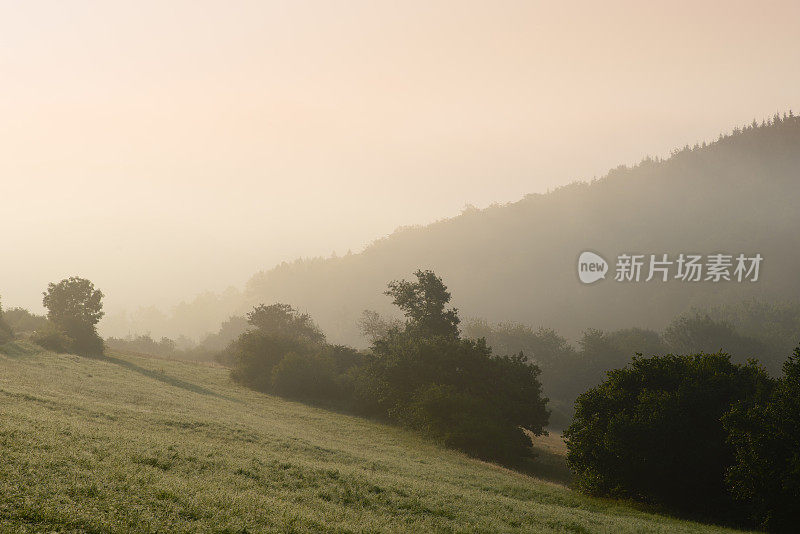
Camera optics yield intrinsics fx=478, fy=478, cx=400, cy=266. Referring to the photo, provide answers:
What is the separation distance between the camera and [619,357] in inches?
4141

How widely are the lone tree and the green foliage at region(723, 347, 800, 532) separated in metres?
71.6

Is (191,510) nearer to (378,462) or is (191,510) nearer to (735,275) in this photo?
(378,462)

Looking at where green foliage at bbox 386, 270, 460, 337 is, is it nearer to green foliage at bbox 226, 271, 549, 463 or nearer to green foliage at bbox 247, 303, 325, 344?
green foliage at bbox 226, 271, 549, 463

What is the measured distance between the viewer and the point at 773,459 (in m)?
22.2

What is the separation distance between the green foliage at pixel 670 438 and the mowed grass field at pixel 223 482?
2.26 meters

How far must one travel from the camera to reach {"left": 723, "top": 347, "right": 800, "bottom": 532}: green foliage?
21500 millimetres

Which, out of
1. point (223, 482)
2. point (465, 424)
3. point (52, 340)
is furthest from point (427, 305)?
point (223, 482)

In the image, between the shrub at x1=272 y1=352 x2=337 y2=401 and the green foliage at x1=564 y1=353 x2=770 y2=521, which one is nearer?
the green foliage at x1=564 y1=353 x2=770 y2=521

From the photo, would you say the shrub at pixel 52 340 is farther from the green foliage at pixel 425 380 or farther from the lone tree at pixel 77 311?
the green foliage at pixel 425 380

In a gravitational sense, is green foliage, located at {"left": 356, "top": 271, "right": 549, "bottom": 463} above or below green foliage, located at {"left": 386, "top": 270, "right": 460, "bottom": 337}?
below

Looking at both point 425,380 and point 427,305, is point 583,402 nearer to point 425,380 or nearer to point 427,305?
point 425,380

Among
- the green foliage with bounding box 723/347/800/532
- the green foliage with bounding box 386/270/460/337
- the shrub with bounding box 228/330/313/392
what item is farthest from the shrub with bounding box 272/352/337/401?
the green foliage with bounding box 723/347/800/532

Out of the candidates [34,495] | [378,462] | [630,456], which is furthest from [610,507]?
[34,495]

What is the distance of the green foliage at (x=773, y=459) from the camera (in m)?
21.5
